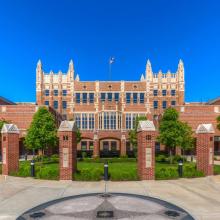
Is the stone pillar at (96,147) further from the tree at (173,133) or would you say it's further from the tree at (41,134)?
the tree at (173,133)

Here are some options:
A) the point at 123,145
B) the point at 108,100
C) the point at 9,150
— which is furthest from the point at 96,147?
the point at 9,150

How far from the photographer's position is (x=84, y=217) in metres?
7.17

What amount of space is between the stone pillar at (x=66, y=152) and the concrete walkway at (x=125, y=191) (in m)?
0.76

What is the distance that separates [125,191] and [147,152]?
12.1ft

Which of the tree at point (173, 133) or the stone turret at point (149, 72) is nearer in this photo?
the tree at point (173, 133)

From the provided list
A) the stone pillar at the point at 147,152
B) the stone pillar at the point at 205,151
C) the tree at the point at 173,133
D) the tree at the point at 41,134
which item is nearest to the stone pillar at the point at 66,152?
the stone pillar at the point at 147,152

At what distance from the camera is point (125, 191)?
10953mm

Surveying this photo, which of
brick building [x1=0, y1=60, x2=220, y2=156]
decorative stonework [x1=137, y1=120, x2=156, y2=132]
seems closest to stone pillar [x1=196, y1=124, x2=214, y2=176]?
decorative stonework [x1=137, y1=120, x2=156, y2=132]

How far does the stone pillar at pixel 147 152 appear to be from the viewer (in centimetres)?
1386

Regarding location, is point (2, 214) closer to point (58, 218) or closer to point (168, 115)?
point (58, 218)

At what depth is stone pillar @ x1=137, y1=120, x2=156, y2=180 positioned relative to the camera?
13859mm

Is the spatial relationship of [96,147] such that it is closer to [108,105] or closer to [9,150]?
[108,105]

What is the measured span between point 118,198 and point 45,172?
679cm

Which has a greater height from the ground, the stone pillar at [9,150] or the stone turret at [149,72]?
the stone turret at [149,72]
